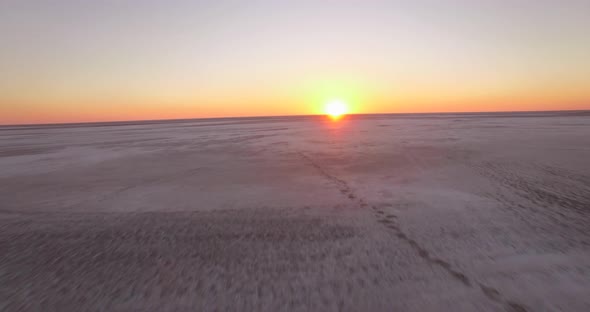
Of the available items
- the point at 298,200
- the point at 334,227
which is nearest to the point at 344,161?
the point at 298,200

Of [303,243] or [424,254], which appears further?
[303,243]

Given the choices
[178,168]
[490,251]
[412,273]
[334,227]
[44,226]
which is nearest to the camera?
[412,273]

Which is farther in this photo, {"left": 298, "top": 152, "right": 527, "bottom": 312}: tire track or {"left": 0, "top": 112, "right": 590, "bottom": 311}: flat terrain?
{"left": 0, "top": 112, "right": 590, "bottom": 311}: flat terrain

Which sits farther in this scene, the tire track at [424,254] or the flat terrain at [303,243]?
the flat terrain at [303,243]

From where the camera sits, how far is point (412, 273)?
230 cm

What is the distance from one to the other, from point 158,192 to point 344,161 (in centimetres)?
461

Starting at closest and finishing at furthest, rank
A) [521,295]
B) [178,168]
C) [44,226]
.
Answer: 1. [521,295]
2. [44,226]
3. [178,168]

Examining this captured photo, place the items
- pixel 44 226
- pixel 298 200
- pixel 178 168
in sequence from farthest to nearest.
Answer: pixel 178 168
pixel 298 200
pixel 44 226

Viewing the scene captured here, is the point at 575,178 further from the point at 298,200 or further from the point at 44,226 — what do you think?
the point at 44,226

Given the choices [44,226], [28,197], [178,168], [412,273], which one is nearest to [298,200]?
[412,273]

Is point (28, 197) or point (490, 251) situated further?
point (28, 197)

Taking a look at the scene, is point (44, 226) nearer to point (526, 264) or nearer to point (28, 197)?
point (28, 197)

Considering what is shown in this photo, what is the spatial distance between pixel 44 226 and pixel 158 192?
161 cm

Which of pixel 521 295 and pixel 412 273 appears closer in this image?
pixel 521 295
